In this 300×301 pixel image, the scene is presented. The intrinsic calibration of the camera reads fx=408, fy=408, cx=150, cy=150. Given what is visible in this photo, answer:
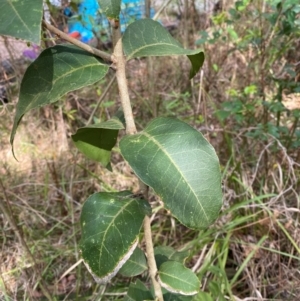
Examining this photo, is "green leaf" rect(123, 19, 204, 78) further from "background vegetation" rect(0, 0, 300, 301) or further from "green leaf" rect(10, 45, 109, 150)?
"background vegetation" rect(0, 0, 300, 301)

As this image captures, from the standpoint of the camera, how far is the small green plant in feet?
1.64

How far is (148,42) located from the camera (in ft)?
1.97

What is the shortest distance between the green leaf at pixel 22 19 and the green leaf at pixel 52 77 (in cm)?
11

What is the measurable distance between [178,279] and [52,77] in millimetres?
363

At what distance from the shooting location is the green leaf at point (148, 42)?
0.58 metres

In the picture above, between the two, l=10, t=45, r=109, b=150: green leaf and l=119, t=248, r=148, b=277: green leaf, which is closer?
l=10, t=45, r=109, b=150: green leaf

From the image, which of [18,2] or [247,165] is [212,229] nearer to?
[247,165]

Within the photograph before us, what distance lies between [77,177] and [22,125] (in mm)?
550

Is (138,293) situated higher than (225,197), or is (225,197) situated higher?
(138,293)

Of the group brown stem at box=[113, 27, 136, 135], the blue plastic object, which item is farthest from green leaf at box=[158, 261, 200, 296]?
the blue plastic object

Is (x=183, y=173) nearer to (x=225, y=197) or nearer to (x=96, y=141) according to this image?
(x=96, y=141)

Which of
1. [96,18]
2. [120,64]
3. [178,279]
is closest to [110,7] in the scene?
[120,64]

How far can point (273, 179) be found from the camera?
1.37 m

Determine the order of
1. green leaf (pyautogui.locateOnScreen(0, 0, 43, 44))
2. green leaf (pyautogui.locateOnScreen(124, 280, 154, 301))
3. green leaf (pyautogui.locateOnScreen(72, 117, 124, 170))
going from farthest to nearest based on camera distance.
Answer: green leaf (pyautogui.locateOnScreen(124, 280, 154, 301)) → green leaf (pyautogui.locateOnScreen(72, 117, 124, 170)) → green leaf (pyautogui.locateOnScreen(0, 0, 43, 44))
